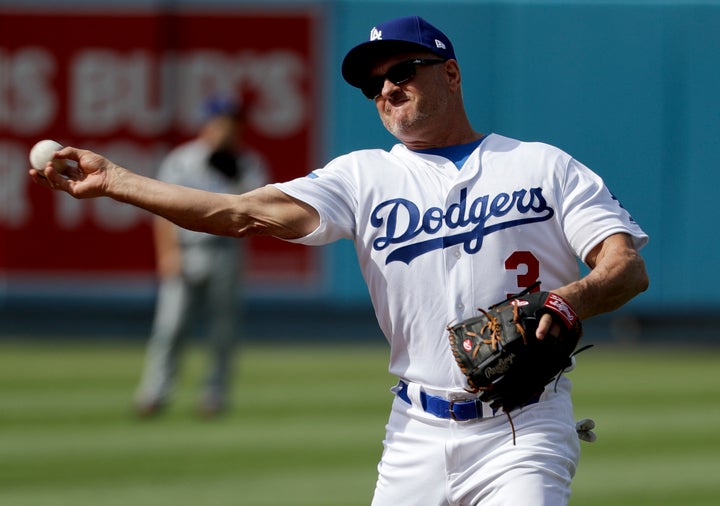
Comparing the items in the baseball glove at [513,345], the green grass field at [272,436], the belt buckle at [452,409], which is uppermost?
the baseball glove at [513,345]

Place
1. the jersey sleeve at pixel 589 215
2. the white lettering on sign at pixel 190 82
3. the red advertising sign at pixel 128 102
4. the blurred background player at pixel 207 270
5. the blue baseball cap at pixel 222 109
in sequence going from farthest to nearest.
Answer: the white lettering on sign at pixel 190 82 → the red advertising sign at pixel 128 102 → the blue baseball cap at pixel 222 109 → the blurred background player at pixel 207 270 → the jersey sleeve at pixel 589 215

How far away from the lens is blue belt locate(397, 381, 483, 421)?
13.0 feet

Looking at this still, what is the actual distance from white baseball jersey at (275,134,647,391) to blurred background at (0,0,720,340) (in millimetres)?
12442

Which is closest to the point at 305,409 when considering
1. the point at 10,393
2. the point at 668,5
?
the point at 10,393

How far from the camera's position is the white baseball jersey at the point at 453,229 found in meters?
4.00

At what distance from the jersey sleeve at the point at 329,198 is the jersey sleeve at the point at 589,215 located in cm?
67

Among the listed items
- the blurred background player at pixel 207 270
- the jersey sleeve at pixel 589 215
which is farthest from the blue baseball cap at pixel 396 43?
the blurred background player at pixel 207 270

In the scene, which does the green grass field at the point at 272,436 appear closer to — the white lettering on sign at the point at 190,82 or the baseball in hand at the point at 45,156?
the baseball in hand at the point at 45,156

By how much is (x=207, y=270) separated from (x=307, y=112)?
6.94m

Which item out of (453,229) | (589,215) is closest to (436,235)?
(453,229)

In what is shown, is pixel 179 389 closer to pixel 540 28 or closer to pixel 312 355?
pixel 312 355

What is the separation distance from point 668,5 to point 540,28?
63.9 inches

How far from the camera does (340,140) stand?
1688 centimetres

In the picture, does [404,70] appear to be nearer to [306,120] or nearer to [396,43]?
[396,43]
